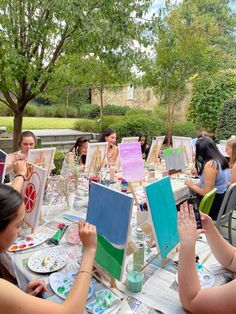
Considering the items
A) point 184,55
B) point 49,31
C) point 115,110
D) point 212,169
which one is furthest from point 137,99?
point 212,169

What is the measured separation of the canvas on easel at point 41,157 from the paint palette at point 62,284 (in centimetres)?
139

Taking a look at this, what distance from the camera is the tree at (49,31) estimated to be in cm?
388

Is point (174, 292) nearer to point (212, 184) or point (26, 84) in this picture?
point (212, 184)

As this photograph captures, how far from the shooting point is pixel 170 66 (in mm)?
8688

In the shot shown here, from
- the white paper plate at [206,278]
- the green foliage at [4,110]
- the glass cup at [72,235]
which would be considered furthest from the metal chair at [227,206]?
the green foliage at [4,110]

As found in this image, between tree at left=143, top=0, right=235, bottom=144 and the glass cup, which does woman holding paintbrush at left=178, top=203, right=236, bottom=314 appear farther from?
tree at left=143, top=0, right=235, bottom=144

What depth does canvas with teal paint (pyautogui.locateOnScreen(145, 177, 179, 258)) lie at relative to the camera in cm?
150

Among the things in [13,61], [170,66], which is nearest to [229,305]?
[13,61]

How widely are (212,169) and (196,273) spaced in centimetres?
175

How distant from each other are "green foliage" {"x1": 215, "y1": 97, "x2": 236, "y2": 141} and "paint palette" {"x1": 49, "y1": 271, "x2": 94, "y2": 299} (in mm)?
8943

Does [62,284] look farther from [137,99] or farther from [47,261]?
[137,99]

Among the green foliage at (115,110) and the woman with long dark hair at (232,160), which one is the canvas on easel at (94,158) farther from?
the green foliage at (115,110)

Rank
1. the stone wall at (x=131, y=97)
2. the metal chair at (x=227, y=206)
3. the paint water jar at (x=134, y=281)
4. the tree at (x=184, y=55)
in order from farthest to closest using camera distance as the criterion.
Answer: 1. the stone wall at (x=131, y=97)
2. the tree at (x=184, y=55)
3. the metal chair at (x=227, y=206)
4. the paint water jar at (x=134, y=281)

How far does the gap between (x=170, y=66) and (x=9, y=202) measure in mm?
8444
